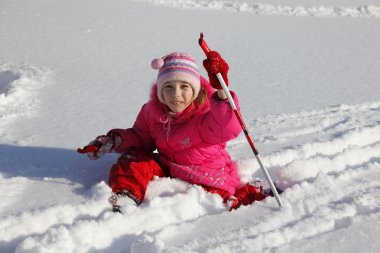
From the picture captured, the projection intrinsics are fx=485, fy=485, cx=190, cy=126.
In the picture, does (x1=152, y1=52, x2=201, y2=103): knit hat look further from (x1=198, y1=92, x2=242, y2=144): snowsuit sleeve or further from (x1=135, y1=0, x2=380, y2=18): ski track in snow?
(x1=135, y1=0, x2=380, y2=18): ski track in snow

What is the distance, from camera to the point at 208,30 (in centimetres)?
645

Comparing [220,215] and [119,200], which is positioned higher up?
[119,200]

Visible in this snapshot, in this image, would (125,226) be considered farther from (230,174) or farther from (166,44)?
(166,44)

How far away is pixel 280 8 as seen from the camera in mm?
7551

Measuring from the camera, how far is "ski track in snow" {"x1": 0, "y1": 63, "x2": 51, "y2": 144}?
3.69 meters

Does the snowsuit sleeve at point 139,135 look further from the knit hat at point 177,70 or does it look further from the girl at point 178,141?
the knit hat at point 177,70

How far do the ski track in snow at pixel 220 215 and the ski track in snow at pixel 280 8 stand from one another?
15.0 feet

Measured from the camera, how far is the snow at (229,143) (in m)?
2.28

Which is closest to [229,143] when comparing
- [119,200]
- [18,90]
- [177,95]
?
[177,95]

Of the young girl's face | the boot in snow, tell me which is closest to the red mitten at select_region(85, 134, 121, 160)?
the boot in snow

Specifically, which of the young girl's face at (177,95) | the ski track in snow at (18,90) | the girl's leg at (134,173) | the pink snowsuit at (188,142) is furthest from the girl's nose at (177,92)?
the ski track in snow at (18,90)

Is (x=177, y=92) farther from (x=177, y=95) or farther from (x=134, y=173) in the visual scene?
(x=134, y=173)

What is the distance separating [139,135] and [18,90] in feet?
5.30

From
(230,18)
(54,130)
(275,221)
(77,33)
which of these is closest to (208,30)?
(230,18)
